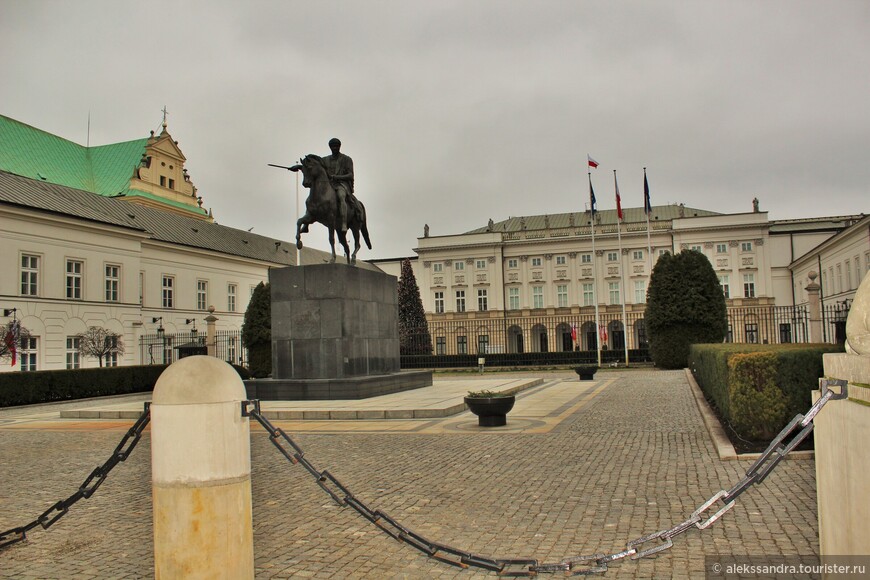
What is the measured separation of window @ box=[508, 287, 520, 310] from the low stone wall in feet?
265

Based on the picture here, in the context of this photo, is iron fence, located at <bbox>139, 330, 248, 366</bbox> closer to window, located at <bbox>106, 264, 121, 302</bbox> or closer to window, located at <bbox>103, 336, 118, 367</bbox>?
window, located at <bbox>103, 336, 118, 367</bbox>

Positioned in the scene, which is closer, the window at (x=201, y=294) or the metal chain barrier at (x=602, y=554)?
the metal chain barrier at (x=602, y=554)

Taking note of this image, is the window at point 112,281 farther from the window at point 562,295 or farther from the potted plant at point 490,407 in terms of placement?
the window at point 562,295

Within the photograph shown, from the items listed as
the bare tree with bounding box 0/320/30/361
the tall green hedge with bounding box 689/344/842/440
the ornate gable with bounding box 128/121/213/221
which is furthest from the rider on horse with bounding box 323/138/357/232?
the ornate gable with bounding box 128/121/213/221

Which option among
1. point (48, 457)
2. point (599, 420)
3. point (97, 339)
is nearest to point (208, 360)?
point (48, 457)

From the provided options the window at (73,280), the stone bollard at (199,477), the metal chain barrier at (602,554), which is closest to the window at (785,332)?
the window at (73,280)

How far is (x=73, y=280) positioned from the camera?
38.8m

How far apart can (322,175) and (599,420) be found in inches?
409

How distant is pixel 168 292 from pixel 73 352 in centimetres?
1140

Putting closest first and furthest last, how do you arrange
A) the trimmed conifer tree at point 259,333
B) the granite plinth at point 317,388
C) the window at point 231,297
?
the granite plinth at point 317,388, the trimmed conifer tree at point 259,333, the window at point 231,297

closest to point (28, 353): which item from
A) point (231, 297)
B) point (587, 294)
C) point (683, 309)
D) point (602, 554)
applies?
point (231, 297)

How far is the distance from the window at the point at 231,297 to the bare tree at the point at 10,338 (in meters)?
22.5

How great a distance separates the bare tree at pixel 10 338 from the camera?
94.5ft

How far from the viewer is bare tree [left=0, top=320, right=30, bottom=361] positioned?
28.8 metres
